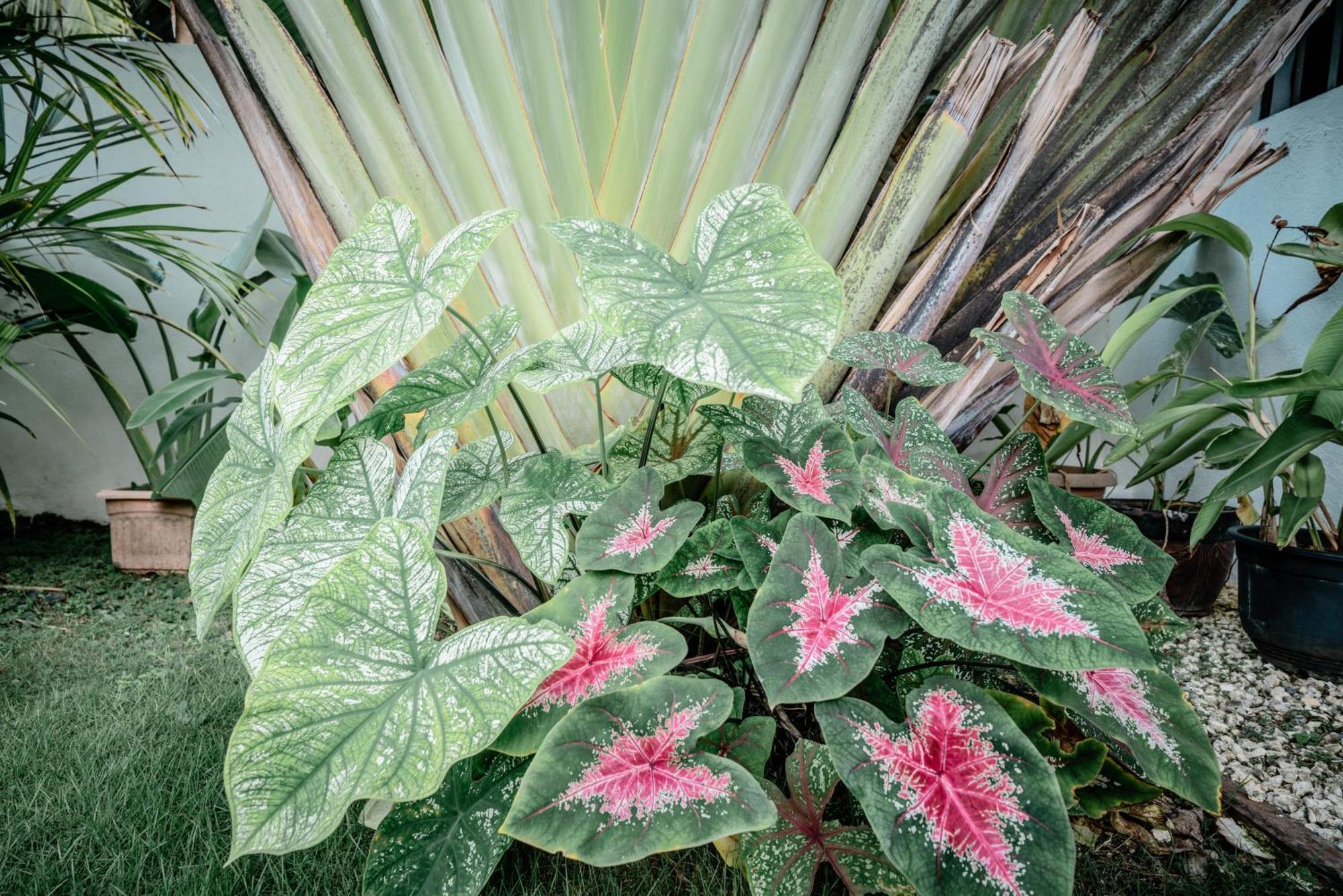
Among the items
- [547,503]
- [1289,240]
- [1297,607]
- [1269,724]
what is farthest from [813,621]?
[1289,240]

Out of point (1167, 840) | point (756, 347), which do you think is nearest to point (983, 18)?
point (756, 347)

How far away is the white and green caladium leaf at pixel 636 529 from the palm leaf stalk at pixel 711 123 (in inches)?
9.8

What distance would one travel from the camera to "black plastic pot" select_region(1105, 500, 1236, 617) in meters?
1.62

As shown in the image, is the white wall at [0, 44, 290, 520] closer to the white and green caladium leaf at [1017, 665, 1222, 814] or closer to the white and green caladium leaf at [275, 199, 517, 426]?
the white and green caladium leaf at [275, 199, 517, 426]

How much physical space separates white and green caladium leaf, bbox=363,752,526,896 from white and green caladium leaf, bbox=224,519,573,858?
13 cm

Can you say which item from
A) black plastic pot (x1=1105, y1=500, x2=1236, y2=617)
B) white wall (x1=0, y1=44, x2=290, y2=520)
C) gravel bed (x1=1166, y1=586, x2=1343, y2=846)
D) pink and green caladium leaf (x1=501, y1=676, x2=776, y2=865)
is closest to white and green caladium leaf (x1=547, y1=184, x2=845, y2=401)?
pink and green caladium leaf (x1=501, y1=676, x2=776, y2=865)

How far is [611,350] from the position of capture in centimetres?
60

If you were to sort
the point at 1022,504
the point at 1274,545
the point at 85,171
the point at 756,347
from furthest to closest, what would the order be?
the point at 85,171 < the point at 1274,545 < the point at 1022,504 < the point at 756,347

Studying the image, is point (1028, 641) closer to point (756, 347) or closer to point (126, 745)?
point (756, 347)

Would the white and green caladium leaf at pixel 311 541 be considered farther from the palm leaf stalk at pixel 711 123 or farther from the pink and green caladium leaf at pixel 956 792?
the pink and green caladium leaf at pixel 956 792

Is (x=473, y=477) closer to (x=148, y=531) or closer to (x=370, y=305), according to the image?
(x=370, y=305)

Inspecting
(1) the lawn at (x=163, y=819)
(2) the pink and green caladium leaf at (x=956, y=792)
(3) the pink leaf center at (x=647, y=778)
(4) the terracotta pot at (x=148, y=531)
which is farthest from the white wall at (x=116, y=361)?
(2) the pink and green caladium leaf at (x=956, y=792)

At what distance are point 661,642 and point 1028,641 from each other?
0.26 metres

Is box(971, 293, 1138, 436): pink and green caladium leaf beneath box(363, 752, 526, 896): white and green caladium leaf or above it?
above
